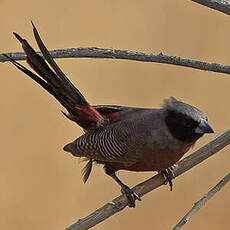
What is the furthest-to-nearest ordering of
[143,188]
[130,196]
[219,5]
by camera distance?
1. [130,196]
2. [143,188]
3. [219,5]

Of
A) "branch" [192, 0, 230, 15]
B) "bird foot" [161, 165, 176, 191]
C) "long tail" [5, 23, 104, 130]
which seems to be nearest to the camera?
"branch" [192, 0, 230, 15]

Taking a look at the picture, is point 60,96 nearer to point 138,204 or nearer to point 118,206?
point 118,206

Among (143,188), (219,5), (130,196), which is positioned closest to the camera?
(219,5)

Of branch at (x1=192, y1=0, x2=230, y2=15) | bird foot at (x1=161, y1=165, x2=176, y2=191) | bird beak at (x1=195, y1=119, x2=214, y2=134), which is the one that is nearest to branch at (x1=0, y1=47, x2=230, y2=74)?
branch at (x1=192, y1=0, x2=230, y2=15)

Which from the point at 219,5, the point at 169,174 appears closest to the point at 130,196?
the point at 169,174

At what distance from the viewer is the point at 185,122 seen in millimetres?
1354

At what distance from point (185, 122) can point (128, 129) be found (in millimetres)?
148

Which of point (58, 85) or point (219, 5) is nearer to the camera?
point (219, 5)

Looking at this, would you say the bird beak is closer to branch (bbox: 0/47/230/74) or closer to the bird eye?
the bird eye

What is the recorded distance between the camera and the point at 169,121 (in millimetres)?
1388

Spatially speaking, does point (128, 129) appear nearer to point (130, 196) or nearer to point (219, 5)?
point (130, 196)

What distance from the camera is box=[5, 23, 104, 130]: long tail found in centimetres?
125

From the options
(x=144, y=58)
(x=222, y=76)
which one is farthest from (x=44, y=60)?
(x=222, y=76)

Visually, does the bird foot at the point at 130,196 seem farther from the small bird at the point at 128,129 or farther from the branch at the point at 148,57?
the branch at the point at 148,57
